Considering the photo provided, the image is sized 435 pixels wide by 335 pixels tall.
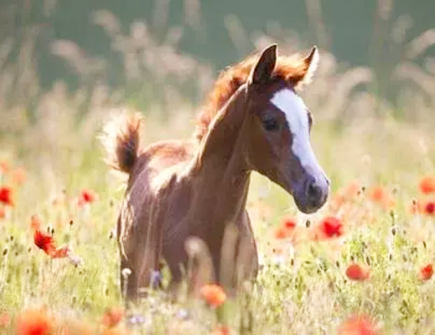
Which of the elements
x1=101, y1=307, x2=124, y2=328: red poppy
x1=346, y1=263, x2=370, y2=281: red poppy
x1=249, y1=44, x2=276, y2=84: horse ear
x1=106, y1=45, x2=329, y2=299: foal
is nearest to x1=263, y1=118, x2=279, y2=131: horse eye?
x1=106, y1=45, x2=329, y2=299: foal

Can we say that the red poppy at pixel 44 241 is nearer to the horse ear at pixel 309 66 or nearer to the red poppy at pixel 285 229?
the horse ear at pixel 309 66

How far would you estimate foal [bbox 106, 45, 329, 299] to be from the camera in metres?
6.09

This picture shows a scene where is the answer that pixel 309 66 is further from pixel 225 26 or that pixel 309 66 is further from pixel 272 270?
pixel 225 26

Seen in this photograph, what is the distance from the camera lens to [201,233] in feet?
21.0

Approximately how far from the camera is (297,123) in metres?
6.08

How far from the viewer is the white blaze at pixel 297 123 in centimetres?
604

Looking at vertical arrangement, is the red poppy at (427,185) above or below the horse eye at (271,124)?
below

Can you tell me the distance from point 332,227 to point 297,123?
647mm

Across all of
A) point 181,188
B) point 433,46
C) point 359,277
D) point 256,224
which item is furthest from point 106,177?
point 433,46

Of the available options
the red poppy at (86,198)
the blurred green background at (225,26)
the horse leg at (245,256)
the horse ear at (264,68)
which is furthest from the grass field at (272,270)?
the blurred green background at (225,26)

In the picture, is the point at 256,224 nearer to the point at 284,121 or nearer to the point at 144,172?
the point at 144,172

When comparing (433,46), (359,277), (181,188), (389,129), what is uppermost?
(433,46)

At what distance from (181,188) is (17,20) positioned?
11.4 metres

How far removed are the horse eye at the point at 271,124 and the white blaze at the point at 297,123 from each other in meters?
0.05
